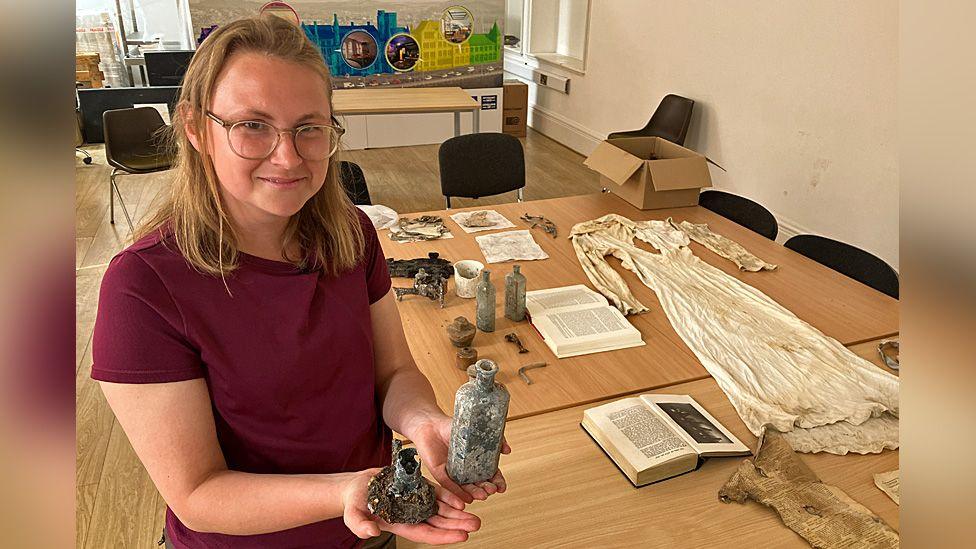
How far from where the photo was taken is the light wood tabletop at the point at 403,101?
17.1 ft

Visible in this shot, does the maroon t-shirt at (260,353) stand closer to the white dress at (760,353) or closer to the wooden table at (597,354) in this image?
the wooden table at (597,354)

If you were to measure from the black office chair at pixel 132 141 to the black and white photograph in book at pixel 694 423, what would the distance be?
3835 mm

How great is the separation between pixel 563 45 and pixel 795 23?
3.50 m

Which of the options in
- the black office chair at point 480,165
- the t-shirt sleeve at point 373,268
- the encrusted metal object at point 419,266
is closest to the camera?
the t-shirt sleeve at point 373,268

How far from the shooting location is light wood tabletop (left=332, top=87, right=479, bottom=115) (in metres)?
5.21

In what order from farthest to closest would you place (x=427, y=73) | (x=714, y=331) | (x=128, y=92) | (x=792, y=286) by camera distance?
1. (x=427, y=73)
2. (x=128, y=92)
3. (x=792, y=286)
4. (x=714, y=331)

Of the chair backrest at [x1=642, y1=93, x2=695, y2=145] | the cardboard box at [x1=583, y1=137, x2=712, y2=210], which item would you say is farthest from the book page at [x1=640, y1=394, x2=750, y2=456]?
the chair backrest at [x1=642, y1=93, x2=695, y2=145]

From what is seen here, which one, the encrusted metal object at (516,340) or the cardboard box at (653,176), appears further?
the cardboard box at (653,176)

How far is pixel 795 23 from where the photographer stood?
13.7 feet

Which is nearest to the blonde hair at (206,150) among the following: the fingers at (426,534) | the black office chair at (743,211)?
the fingers at (426,534)
